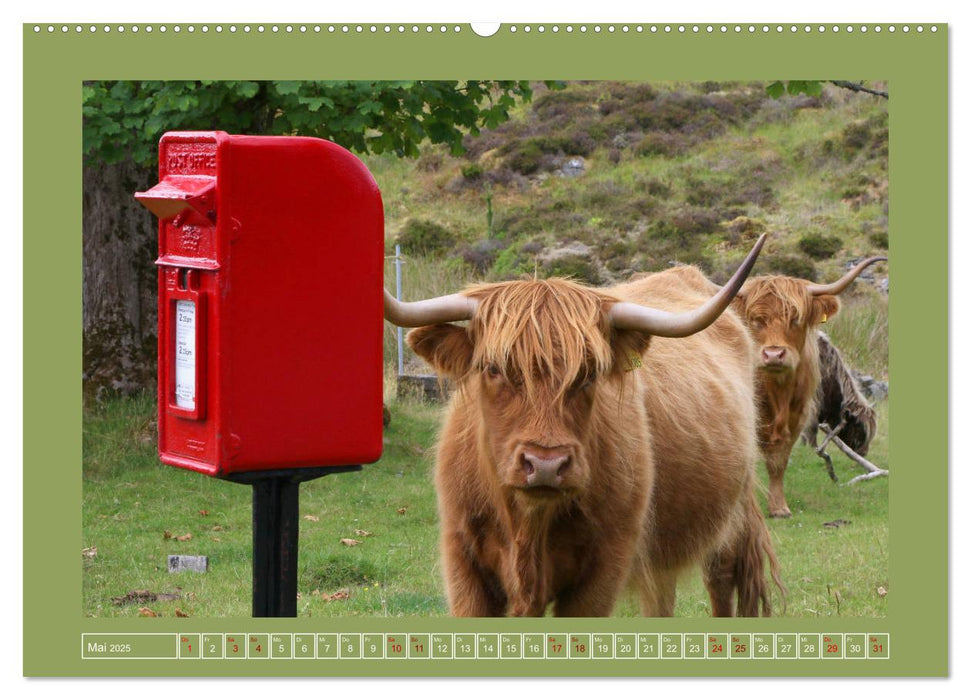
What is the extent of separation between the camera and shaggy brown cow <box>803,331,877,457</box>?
10.3m

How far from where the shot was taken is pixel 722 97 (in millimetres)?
15766

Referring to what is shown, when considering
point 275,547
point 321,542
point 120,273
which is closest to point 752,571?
point 321,542

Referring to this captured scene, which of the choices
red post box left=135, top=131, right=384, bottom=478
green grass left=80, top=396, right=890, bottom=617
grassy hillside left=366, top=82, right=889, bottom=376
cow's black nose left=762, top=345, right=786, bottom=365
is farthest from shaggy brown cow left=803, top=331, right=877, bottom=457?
red post box left=135, top=131, right=384, bottom=478

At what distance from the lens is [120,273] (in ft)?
28.4

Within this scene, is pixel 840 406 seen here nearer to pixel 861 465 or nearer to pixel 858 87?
pixel 861 465

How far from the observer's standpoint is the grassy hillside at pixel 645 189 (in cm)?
1517

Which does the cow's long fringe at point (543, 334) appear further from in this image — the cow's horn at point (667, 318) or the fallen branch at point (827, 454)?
the fallen branch at point (827, 454)

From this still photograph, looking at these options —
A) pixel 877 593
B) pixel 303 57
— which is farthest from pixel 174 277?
pixel 877 593

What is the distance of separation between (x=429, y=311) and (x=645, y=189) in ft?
45.4

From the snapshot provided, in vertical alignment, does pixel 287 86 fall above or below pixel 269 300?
above

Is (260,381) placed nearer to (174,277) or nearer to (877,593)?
(174,277)

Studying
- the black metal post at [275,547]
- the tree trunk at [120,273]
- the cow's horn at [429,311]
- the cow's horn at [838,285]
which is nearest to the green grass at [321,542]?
the tree trunk at [120,273]

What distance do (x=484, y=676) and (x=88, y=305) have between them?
5.92 metres

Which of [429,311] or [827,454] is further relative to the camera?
[827,454]
